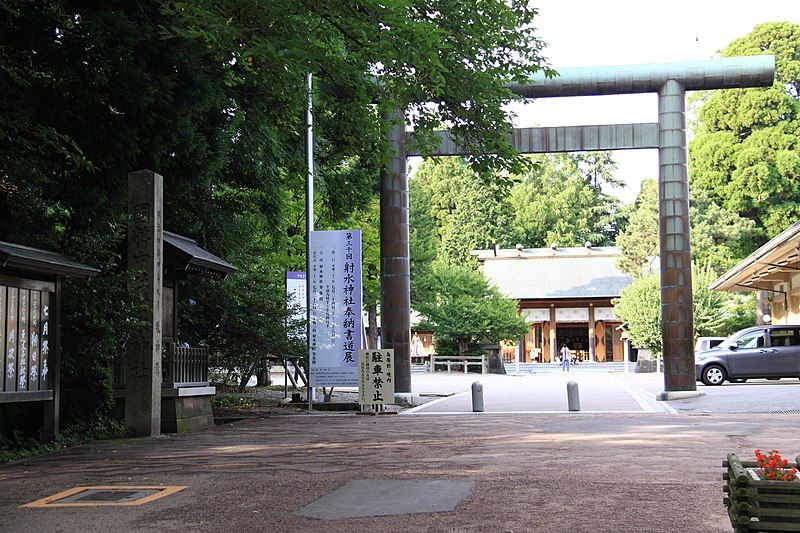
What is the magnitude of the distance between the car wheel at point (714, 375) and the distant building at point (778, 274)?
3093 millimetres

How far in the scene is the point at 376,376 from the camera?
56.5ft

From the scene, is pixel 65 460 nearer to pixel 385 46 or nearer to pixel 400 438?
pixel 400 438

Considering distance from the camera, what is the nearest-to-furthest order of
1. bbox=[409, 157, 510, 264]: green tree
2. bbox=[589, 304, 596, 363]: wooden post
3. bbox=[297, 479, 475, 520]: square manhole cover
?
bbox=[297, 479, 475, 520]: square manhole cover, bbox=[589, 304, 596, 363]: wooden post, bbox=[409, 157, 510, 264]: green tree

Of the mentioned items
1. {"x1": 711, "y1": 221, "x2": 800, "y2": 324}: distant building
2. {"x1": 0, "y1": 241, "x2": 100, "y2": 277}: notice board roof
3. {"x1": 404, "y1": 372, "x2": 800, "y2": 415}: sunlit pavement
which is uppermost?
{"x1": 711, "y1": 221, "x2": 800, "y2": 324}: distant building

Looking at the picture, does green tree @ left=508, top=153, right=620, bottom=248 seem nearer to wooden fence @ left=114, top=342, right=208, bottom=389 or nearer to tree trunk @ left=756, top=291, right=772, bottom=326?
tree trunk @ left=756, top=291, right=772, bottom=326

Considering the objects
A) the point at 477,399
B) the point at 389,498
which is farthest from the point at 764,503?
the point at 477,399

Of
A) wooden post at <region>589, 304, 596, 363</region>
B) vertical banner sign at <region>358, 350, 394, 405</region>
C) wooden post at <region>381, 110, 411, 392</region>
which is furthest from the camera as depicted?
wooden post at <region>589, 304, 596, 363</region>

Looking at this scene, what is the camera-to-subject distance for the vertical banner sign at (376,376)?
676 inches

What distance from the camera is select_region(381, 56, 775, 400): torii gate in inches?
734

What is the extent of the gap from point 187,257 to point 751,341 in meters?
17.6

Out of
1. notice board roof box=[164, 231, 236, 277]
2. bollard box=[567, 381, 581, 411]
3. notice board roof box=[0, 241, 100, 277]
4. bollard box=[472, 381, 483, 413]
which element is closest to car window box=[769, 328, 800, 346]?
bollard box=[567, 381, 581, 411]

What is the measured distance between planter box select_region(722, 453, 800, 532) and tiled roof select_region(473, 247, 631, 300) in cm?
4732

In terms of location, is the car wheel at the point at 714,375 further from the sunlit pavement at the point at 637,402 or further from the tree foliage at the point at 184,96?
the tree foliage at the point at 184,96

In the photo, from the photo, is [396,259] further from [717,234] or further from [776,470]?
[717,234]
